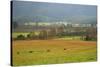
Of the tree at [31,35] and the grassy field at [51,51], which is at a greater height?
the tree at [31,35]

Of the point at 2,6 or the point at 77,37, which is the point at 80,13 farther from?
the point at 2,6

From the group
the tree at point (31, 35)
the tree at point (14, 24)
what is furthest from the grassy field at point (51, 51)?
the tree at point (14, 24)

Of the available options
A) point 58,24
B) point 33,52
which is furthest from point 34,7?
point 33,52

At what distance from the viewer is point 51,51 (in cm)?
224

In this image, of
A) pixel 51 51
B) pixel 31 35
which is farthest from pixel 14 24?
pixel 51 51

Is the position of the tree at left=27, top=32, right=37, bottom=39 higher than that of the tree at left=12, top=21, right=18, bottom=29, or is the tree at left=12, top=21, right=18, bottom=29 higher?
the tree at left=12, top=21, right=18, bottom=29

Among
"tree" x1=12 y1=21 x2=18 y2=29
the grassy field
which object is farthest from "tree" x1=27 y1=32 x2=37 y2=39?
"tree" x1=12 y1=21 x2=18 y2=29

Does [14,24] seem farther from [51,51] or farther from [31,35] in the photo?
[51,51]

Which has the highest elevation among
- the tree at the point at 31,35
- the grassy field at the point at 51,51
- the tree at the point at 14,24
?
the tree at the point at 14,24

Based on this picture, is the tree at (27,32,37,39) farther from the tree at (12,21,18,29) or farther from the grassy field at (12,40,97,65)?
the tree at (12,21,18,29)

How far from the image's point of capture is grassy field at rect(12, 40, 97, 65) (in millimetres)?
2139

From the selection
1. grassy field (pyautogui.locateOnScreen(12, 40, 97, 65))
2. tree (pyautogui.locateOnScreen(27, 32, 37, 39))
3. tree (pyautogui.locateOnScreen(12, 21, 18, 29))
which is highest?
tree (pyautogui.locateOnScreen(12, 21, 18, 29))

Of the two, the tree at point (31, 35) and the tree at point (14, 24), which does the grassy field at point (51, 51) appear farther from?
the tree at point (14, 24)

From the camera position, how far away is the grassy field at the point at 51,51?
7.02 feet
